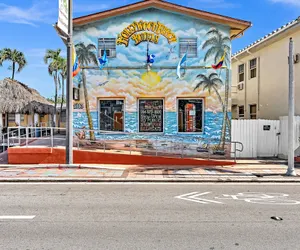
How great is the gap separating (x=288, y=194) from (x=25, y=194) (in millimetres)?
6827

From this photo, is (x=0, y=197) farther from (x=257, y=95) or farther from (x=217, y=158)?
(x=257, y=95)

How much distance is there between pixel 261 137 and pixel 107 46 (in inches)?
320

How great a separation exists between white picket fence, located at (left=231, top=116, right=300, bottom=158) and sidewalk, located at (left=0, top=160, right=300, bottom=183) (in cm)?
143

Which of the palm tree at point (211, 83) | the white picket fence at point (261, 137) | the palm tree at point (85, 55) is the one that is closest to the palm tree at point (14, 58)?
the palm tree at point (85, 55)

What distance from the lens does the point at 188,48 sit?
45.2 ft

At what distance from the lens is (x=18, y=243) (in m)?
4.56

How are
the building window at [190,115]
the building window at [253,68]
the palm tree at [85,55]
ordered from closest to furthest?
the palm tree at [85,55] → the building window at [190,115] → the building window at [253,68]

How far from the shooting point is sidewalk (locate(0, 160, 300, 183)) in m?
9.70

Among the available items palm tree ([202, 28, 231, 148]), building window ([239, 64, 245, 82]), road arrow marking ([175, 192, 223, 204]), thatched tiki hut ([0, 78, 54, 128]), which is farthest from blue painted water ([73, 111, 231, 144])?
thatched tiki hut ([0, 78, 54, 128])

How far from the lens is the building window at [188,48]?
1377 centimetres

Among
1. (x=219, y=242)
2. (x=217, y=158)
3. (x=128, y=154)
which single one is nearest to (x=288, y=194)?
(x=219, y=242)

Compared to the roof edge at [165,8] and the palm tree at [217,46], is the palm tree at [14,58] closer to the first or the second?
the roof edge at [165,8]

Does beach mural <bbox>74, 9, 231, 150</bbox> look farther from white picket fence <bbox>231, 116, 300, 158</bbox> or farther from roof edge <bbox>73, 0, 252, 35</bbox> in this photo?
white picket fence <bbox>231, 116, 300, 158</bbox>

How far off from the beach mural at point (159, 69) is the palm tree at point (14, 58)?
19919 millimetres
